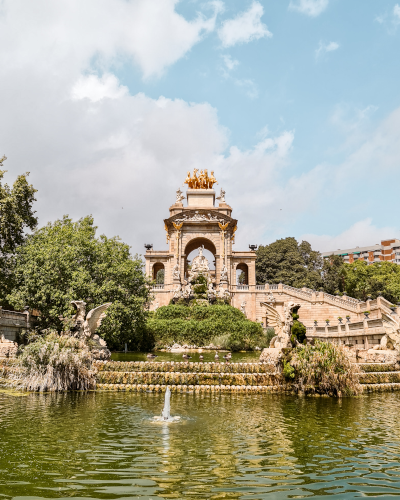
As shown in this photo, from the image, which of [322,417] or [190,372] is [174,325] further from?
[322,417]

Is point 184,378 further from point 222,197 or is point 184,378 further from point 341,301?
point 222,197

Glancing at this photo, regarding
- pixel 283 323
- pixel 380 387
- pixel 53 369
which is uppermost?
pixel 283 323

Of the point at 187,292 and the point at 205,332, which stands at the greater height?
the point at 187,292

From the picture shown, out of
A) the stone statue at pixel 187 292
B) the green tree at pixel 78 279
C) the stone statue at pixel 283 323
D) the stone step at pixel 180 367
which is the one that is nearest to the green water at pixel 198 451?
the stone step at pixel 180 367

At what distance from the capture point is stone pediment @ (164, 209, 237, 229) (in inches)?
1973

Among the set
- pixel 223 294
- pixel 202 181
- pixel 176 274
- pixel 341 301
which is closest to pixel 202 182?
pixel 202 181

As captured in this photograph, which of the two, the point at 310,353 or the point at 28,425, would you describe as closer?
the point at 28,425

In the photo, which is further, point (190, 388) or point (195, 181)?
point (195, 181)

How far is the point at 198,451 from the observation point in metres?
7.14

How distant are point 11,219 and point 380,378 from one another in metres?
24.1

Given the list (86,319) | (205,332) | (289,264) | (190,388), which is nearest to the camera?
(190,388)

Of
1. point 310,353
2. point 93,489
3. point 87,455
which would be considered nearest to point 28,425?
point 87,455

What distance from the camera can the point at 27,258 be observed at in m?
24.3

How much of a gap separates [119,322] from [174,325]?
9.40 metres
